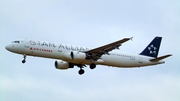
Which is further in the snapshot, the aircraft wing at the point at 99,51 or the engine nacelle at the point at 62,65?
the engine nacelle at the point at 62,65

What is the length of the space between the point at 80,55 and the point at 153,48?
1435 centimetres

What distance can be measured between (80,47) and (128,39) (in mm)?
8367

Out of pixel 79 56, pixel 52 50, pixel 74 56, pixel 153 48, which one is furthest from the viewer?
pixel 153 48

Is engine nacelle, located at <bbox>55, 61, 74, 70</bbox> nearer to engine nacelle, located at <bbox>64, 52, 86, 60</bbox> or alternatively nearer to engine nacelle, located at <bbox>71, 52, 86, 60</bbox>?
engine nacelle, located at <bbox>64, 52, 86, 60</bbox>

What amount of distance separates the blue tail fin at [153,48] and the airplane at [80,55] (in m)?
0.66

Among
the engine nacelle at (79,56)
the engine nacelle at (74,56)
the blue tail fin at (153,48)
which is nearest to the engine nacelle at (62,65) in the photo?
the engine nacelle at (74,56)

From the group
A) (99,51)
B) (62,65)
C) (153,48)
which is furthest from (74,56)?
(153,48)

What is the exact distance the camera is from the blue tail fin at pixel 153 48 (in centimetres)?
6297

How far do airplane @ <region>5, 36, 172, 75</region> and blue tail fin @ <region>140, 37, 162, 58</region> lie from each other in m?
0.66

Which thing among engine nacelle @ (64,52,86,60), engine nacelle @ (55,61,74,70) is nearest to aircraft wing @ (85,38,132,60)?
engine nacelle @ (64,52,86,60)

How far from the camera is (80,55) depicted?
5516cm

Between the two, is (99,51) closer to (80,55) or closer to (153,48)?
(80,55)

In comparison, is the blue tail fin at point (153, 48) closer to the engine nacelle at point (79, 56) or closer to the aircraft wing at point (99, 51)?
the aircraft wing at point (99, 51)

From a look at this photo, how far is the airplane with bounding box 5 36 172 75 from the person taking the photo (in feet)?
177
